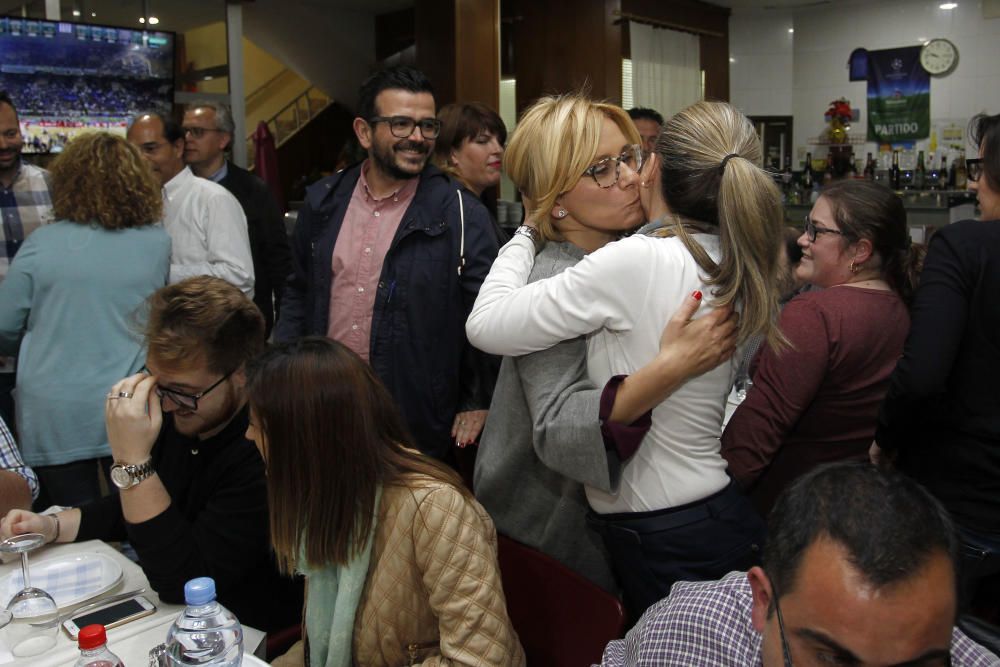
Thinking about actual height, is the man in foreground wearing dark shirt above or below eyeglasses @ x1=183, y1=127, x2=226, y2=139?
below

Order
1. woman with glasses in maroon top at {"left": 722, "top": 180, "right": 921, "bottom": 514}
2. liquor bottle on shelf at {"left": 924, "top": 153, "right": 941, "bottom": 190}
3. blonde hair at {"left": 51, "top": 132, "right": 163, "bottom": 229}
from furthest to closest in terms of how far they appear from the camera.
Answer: liquor bottle on shelf at {"left": 924, "top": 153, "right": 941, "bottom": 190} → blonde hair at {"left": 51, "top": 132, "right": 163, "bottom": 229} → woman with glasses in maroon top at {"left": 722, "top": 180, "right": 921, "bottom": 514}

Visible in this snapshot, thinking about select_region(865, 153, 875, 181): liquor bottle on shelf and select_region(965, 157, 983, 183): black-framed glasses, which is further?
select_region(865, 153, 875, 181): liquor bottle on shelf

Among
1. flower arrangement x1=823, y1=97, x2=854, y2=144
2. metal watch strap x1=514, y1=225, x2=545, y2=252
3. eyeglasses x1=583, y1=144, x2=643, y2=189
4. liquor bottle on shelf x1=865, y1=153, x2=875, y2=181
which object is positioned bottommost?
metal watch strap x1=514, y1=225, x2=545, y2=252

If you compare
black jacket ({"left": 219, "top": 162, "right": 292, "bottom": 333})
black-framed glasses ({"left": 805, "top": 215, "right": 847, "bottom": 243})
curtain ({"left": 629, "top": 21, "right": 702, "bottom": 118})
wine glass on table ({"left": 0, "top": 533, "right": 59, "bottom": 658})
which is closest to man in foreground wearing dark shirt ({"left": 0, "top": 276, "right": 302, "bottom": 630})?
wine glass on table ({"left": 0, "top": 533, "right": 59, "bottom": 658})

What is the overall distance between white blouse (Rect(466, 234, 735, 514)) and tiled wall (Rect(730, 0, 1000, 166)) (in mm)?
8620

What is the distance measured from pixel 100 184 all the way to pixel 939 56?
8726mm

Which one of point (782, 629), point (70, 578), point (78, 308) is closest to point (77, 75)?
point (78, 308)

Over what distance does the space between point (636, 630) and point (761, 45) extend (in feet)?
31.6

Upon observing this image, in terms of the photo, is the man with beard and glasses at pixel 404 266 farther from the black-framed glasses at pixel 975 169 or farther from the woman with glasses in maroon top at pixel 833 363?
the black-framed glasses at pixel 975 169

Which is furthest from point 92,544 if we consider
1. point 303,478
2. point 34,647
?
point 303,478

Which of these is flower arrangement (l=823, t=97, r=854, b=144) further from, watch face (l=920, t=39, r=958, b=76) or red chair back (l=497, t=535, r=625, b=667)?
red chair back (l=497, t=535, r=625, b=667)

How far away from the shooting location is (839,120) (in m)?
9.22

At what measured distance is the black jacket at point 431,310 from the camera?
2.47m

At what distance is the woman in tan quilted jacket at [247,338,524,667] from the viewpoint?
1.48 m
